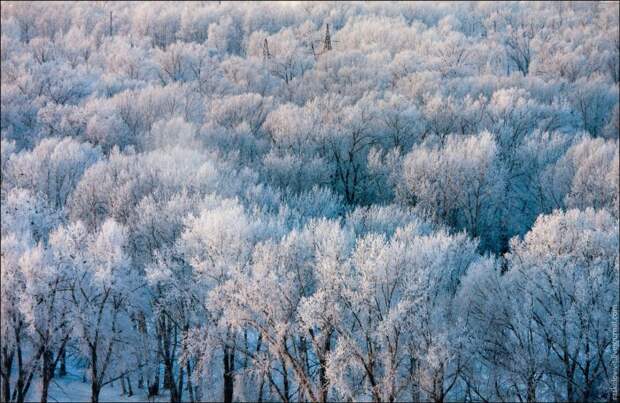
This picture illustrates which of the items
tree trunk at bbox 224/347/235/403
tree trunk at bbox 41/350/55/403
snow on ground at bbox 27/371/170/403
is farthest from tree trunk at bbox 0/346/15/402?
tree trunk at bbox 224/347/235/403

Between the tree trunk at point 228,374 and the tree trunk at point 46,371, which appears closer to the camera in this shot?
the tree trunk at point 46,371

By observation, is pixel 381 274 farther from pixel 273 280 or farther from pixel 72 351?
pixel 72 351

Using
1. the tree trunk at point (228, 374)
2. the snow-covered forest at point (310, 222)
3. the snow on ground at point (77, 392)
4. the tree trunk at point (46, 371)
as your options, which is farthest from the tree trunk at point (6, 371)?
the tree trunk at point (228, 374)

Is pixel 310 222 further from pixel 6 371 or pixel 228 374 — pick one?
pixel 6 371

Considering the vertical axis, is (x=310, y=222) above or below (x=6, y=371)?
above

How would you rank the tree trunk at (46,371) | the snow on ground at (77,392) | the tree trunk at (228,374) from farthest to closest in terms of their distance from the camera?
the snow on ground at (77,392), the tree trunk at (228,374), the tree trunk at (46,371)

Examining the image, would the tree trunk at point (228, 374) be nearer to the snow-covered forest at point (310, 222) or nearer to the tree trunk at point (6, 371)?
the snow-covered forest at point (310, 222)

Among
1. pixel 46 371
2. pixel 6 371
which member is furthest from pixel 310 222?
pixel 6 371

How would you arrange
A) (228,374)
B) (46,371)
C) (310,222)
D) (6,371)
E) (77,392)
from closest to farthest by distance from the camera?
(6,371), (46,371), (228,374), (77,392), (310,222)

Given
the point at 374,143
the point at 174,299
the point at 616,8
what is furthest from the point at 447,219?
the point at 616,8
